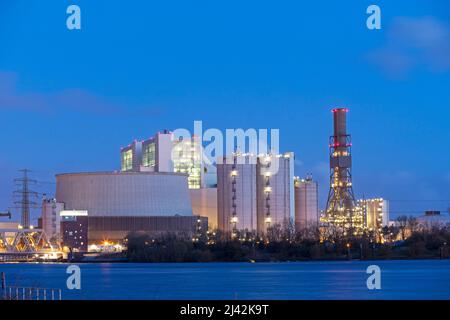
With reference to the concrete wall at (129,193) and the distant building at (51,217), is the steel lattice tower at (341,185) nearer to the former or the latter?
the concrete wall at (129,193)

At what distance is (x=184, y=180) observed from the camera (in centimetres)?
9931

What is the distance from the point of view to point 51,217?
107 m

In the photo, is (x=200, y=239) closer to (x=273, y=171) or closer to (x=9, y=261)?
(x=273, y=171)

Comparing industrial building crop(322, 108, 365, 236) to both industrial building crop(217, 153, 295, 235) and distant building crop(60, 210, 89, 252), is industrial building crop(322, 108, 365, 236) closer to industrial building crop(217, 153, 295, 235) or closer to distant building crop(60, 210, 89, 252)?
industrial building crop(217, 153, 295, 235)

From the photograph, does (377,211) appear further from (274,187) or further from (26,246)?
(26,246)

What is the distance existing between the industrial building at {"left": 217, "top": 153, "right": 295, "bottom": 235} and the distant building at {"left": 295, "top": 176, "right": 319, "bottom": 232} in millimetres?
5185

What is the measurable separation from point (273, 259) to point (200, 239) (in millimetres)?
7752

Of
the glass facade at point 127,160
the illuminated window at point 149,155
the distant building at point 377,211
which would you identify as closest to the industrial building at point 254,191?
the illuminated window at point 149,155

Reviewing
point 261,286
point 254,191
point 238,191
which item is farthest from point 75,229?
point 261,286

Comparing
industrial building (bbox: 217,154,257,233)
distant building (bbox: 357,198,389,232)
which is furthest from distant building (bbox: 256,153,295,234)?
distant building (bbox: 357,198,389,232)

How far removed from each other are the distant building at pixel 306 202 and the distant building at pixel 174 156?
35.2 ft

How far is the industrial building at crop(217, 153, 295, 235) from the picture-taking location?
10550cm

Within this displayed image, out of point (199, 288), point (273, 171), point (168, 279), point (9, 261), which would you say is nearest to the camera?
point (199, 288)
